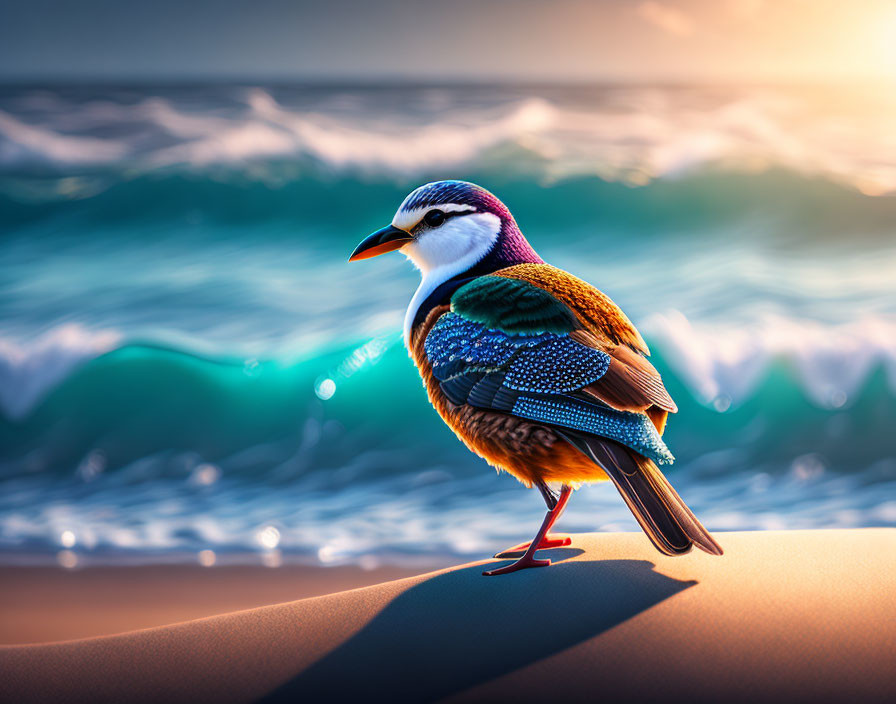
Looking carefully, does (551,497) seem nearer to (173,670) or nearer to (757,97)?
(173,670)

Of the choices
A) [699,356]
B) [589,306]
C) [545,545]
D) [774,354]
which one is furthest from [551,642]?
[774,354]

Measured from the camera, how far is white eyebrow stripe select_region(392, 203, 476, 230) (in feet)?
8.94

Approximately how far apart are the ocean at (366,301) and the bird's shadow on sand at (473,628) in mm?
1849

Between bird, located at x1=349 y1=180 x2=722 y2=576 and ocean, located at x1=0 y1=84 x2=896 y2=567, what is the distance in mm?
1829

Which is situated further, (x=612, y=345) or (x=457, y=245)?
(x=457, y=245)

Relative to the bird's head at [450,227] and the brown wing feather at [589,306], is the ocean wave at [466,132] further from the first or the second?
the brown wing feather at [589,306]

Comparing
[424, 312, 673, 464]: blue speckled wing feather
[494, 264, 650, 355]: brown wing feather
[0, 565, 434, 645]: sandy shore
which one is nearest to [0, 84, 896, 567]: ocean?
[0, 565, 434, 645]: sandy shore

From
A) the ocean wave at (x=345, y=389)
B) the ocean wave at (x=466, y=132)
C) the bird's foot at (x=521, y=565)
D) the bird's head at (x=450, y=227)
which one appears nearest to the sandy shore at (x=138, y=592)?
the bird's foot at (x=521, y=565)

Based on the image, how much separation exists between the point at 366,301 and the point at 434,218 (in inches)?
180

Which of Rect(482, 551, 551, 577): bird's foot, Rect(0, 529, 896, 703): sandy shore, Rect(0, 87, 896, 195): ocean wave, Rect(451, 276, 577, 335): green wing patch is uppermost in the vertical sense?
Rect(0, 87, 896, 195): ocean wave

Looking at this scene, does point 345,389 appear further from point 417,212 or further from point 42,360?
point 417,212

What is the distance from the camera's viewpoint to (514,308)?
2383mm

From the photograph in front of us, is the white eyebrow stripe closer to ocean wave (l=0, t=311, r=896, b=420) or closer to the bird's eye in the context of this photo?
the bird's eye

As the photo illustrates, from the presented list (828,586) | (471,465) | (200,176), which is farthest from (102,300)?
(828,586)
